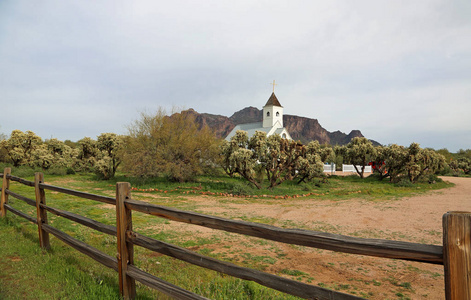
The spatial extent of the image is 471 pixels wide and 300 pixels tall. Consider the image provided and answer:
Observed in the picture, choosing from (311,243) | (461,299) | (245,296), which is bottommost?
(245,296)

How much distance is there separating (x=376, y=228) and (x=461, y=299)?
25.6ft

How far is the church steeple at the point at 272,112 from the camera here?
60.1m

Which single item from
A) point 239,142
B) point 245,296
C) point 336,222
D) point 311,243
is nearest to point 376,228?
point 336,222

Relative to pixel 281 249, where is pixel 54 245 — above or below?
above

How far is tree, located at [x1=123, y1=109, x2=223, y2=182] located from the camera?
18.8 m

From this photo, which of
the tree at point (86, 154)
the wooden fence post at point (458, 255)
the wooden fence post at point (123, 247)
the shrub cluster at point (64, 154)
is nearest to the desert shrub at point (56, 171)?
the shrub cluster at point (64, 154)

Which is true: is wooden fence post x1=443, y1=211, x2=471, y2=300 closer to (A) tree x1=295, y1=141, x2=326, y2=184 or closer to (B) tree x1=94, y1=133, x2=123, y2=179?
(A) tree x1=295, y1=141, x2=326, y2=184

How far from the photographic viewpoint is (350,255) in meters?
6.40

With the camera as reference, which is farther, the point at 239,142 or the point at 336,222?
the point at 239,142

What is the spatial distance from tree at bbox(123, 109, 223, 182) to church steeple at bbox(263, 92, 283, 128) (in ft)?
135

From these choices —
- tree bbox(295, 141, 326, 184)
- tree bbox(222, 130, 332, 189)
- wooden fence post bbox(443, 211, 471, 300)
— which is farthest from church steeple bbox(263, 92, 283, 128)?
wooden fence post bbox(443, 211, 471, 300)

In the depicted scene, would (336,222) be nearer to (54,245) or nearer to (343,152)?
(54,245)

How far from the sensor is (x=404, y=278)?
198 inches

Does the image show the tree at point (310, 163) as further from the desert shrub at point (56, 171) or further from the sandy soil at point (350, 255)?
the desert shrub at point (56, 171)
